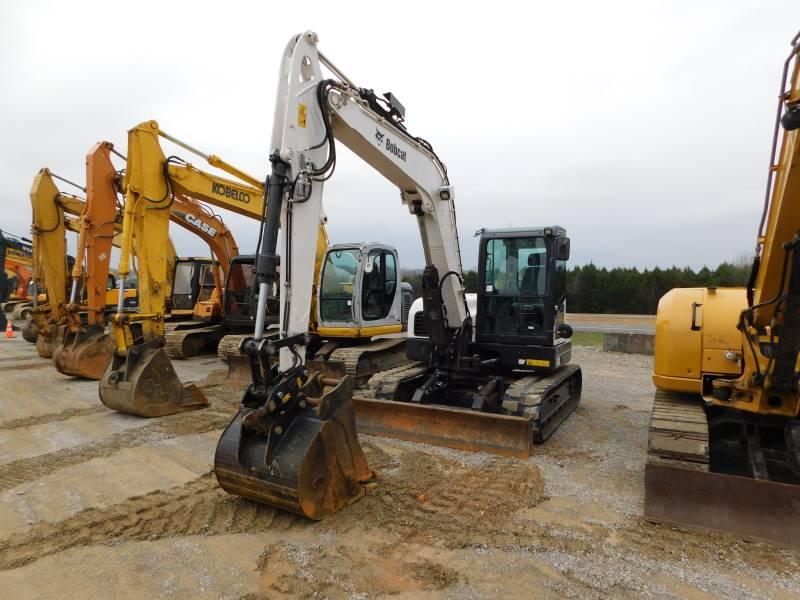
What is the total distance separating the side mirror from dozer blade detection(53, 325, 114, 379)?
764cm

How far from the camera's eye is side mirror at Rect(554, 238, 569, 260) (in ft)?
21.0

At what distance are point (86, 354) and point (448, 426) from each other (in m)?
7.05

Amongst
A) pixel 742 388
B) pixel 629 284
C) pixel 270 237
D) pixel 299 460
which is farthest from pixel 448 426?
pixel 629 284

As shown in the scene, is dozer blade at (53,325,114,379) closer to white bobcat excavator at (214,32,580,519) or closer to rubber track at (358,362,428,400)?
rubber track at (358,362,428,400)

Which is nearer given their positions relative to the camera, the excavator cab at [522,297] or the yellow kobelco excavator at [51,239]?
the excavator cab at [522,297]

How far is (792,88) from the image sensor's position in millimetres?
3127

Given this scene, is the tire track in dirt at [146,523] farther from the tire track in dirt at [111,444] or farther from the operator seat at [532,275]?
the operator seat at [532,275]

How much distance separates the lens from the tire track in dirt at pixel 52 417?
21.7ft

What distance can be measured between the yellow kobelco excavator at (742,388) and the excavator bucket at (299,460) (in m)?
2.35

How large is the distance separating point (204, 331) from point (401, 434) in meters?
8.11

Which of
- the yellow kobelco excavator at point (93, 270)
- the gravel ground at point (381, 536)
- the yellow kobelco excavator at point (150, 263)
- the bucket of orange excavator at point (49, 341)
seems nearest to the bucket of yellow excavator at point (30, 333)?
the bucket of orange excavator at point (49, 341)

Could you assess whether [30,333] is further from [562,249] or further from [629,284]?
[629,284]

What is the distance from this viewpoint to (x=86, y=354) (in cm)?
933

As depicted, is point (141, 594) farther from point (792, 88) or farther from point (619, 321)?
point (619, 321)
